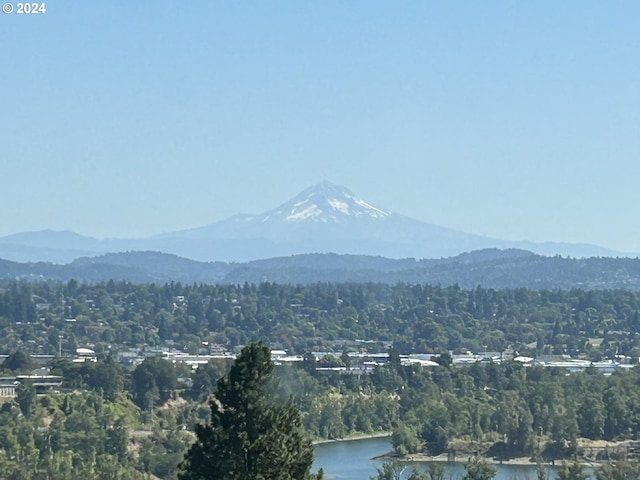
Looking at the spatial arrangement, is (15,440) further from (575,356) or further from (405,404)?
(575,356)

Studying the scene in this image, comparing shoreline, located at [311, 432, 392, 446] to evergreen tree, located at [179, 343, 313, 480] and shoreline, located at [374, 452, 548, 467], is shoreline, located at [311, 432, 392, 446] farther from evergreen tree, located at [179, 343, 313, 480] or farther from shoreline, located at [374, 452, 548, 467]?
evergreen tree, located at [179, 343, 313, 480]

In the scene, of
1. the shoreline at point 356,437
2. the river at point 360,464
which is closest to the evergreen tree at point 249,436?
the river at point 360,464

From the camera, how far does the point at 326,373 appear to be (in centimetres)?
7625

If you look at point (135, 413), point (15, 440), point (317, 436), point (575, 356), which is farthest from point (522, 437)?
point (575, 356)

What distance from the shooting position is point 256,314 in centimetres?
12194

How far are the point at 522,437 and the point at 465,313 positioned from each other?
71.7 meters

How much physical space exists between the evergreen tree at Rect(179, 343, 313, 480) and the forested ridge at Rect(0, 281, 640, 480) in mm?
22703

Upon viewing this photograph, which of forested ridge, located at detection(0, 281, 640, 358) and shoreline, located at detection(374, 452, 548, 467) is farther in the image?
forested ridge, located at detection(0, 281, 640, 358)

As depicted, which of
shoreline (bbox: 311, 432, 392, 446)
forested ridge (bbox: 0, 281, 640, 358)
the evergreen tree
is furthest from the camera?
forested ridge (bbox: 0, 281, 640, 358)

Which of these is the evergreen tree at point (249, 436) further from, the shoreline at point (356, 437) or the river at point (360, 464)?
the shoreline at point (356, 437)

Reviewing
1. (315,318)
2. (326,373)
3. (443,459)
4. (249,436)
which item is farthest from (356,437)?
(315,318)

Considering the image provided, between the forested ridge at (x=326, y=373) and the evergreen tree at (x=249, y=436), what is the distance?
74.5 feet

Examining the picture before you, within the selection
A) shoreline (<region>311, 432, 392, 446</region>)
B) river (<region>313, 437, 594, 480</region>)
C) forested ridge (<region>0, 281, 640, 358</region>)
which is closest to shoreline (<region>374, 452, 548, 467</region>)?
river (<region>313, 437, 594, 480</region>)

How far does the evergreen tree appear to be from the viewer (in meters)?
16.2
